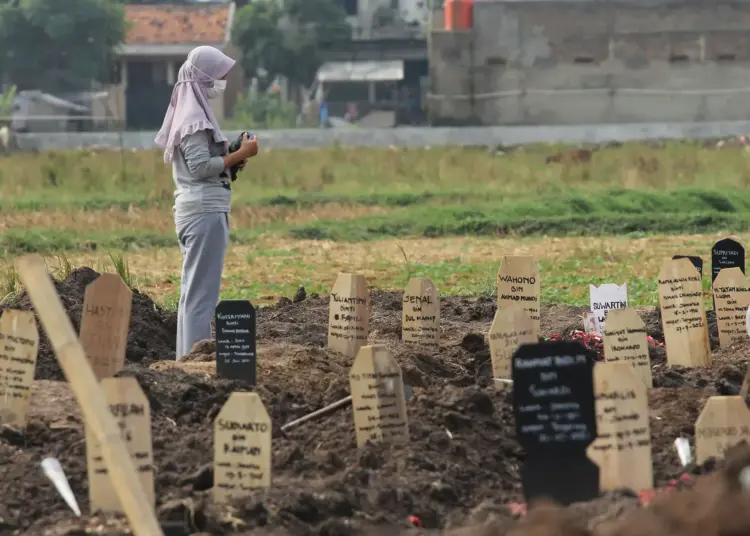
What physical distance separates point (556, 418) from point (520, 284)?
2.94 m

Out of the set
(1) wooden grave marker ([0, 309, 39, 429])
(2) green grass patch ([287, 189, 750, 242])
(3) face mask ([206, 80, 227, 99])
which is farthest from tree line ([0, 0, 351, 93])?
(1) wooden grave marker ([0, 309, 39, 429])

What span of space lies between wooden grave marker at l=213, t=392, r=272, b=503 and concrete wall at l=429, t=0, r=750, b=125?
128 ft

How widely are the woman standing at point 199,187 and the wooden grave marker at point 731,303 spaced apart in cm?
246

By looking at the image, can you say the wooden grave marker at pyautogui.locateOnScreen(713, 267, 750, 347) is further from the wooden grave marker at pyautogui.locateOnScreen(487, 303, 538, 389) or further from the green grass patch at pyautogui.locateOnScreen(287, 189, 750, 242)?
the green grass patch at pyautogui.locateOnScreen(287, 189, 750, 242)

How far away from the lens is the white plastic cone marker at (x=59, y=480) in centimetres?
415

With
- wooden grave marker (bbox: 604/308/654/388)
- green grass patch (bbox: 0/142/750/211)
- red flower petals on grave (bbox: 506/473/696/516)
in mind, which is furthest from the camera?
green grass patch (bbox: 0/142/750/211)

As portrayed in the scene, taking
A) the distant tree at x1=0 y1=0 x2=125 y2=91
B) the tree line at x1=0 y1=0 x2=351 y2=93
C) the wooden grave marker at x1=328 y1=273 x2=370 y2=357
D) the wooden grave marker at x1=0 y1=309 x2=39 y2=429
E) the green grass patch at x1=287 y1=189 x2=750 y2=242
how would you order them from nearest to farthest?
the wooden grave marker at x1=0 y1=309 x2=39 y2=429, the wooden grave marker at x1=328 y1=273 x2=370 y2=357, the green grass patch at x1=287 y1=189 x2=750 y2=242, the distant tree at x1=0 y1=0 x2=125 y2=91, the tree line at x1=0 y1=0 x2=351 y2=93

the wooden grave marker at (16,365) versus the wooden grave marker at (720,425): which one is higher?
the wooden grave marker at (16,365)

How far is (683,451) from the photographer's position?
4.59 m

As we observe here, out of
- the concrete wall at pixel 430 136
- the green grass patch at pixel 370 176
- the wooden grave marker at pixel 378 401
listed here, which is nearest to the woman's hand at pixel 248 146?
the wooden grave marker at pixel 378 401

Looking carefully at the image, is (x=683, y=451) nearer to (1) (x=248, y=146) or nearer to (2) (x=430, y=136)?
(1) (x=248, y=146)

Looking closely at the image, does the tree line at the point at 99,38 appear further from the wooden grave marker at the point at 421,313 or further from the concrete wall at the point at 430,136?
the wooden grave marker at the point at 421,313

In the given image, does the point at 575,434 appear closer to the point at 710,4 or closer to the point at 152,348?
the point at 152,348

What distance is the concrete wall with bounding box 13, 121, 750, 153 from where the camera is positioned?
34.3 metres
